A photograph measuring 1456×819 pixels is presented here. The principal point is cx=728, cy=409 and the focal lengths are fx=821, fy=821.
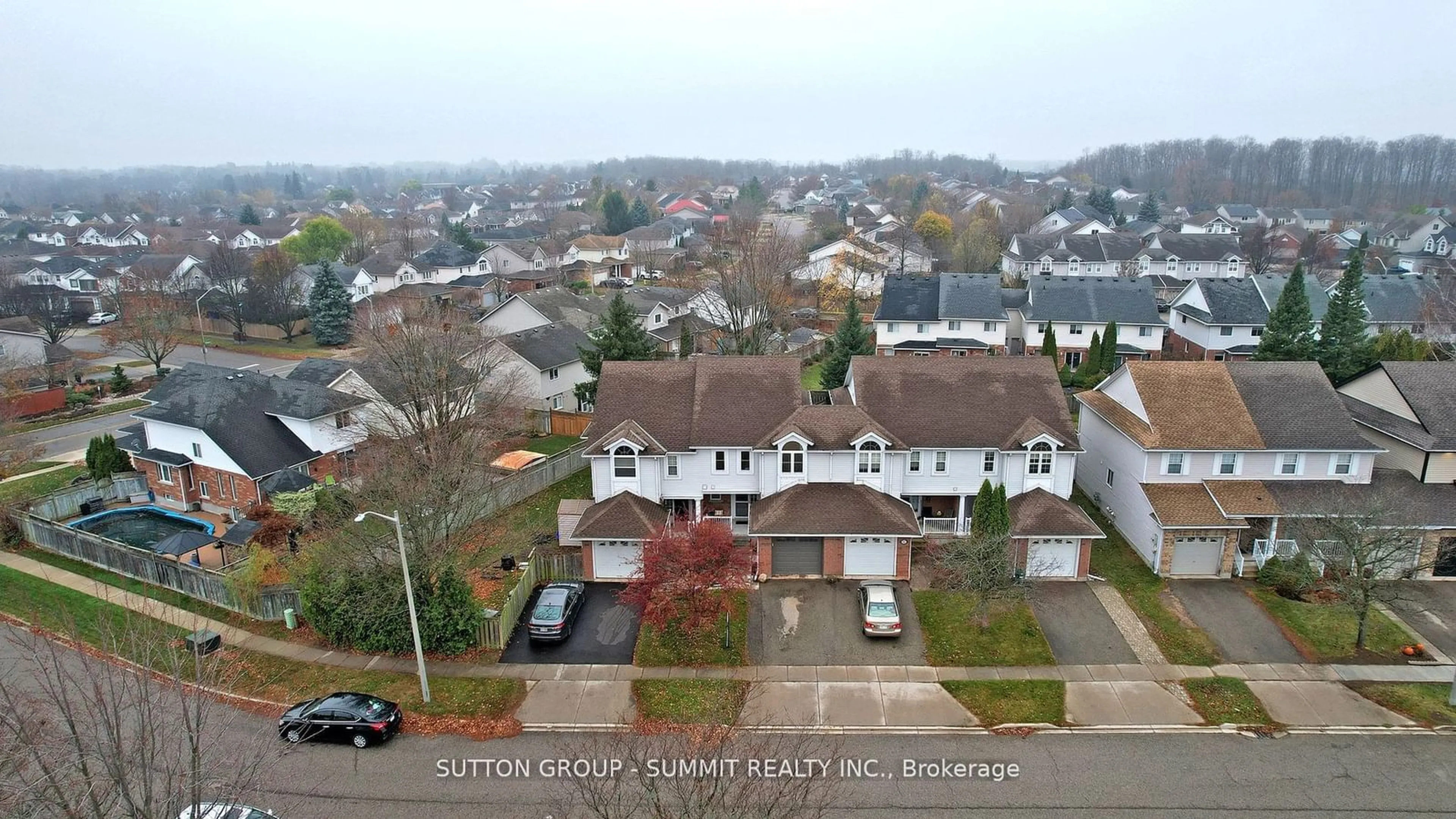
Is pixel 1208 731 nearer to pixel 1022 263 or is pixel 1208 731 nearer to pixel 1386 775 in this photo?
pixel 1386 775

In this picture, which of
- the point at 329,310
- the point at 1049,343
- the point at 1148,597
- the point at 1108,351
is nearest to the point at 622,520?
the point at 1148,597

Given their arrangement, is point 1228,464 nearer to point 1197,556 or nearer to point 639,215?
point 1197,556

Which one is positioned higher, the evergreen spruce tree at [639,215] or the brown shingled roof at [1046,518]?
the evergreen spruce tree at [639,215]

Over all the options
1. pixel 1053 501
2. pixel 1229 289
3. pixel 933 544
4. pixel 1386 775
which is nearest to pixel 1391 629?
pixel 1386 775

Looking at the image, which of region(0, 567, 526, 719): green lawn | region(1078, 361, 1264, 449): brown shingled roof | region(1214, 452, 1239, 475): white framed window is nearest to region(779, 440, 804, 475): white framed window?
region(0, 567, 526, 719): green lawn

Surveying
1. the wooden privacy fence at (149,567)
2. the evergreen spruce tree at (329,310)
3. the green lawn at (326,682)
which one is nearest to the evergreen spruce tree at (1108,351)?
the green lawn at (326,682)

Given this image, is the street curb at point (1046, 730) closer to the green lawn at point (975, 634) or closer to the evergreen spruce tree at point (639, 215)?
the green lawn at point (975, 634)
